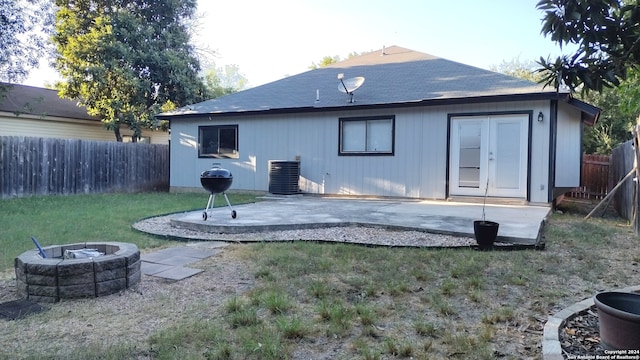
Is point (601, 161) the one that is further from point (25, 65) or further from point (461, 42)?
point (25, 65)

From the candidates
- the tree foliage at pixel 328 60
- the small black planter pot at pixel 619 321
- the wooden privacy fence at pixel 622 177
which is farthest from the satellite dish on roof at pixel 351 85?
the tree foliage at pixel 328 60

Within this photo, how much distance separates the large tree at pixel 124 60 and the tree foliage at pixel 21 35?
6.43 feet

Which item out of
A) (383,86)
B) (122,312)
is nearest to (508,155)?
(383,86)

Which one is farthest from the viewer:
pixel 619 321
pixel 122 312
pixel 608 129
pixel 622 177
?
pixel 608 129

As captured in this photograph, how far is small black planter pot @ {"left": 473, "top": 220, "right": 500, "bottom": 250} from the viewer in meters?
4.79

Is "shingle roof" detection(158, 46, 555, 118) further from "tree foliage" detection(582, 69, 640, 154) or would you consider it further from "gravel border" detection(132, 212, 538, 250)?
"tree foliage" detection(582, 69, 640, 154)

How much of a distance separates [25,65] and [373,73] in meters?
11.3

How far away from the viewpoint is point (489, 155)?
9242 millimetres

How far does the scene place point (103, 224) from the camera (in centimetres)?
655

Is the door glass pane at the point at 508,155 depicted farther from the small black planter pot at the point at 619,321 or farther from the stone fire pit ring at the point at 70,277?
the stone fire pit ring at the point at 70,277

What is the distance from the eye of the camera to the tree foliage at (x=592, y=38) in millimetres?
2516

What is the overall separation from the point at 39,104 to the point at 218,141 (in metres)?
9.46

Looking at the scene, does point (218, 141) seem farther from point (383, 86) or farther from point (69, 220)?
point (69, 220)

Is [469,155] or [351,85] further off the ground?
[351,85]
